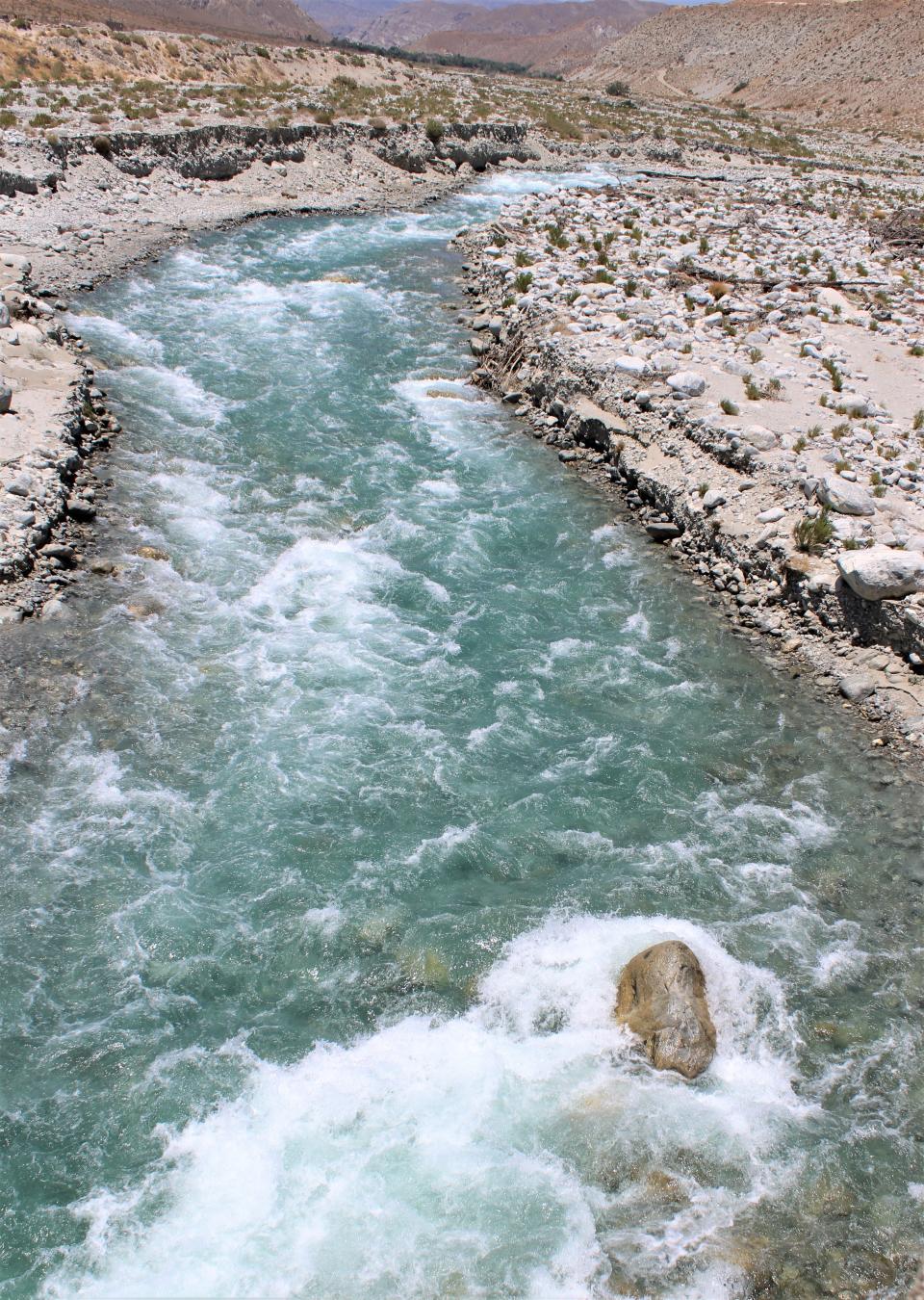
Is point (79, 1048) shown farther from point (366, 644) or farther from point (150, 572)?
point (150, 572)

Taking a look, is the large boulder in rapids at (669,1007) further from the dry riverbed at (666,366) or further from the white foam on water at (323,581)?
the white foam on water at (323,581)

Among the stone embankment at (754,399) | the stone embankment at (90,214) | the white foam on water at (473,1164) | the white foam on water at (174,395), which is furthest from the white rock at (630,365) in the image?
the white foam on water at (473,1164)

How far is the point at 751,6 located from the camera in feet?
326

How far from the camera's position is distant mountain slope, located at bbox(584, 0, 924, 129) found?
239 feet

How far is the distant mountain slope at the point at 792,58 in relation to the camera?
72.9 metres

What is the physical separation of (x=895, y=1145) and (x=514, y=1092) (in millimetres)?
2973

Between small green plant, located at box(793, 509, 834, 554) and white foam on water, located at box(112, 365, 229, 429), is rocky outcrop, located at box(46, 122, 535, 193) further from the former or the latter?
small green plant, located at box(793, 509, 834, 554)

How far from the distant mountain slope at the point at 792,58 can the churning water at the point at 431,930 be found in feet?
251

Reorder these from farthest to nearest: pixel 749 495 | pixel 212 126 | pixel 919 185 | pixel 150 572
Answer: pixel 919 185, pixel 212 126, pixel 749 495, pixel 150 572

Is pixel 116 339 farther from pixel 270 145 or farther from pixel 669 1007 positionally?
pixel 270 145

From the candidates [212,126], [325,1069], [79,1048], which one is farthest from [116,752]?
[212,126]

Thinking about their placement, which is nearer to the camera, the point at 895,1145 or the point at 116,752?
the point at 895,1145

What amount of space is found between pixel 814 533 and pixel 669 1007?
298 inches

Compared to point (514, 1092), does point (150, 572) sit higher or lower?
higher
